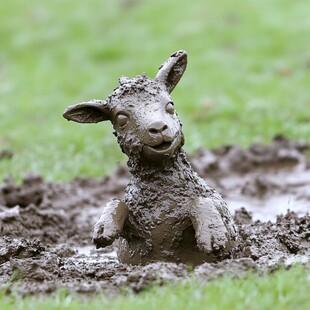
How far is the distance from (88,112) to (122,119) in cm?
36

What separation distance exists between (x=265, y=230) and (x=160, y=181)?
4.09 ft

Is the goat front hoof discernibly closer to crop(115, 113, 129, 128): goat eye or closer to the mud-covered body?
the mud-covered body

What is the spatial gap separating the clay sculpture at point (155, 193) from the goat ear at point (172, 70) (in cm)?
1

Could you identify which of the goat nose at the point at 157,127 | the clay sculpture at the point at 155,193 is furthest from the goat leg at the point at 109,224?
the goat nose at the point at 157,127

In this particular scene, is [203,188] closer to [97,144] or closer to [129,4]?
[97,144]

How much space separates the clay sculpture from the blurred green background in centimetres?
510

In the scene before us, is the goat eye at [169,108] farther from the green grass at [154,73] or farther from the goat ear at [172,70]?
the green grass at [154,73]

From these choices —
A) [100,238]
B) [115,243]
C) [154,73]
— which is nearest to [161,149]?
[100,238]

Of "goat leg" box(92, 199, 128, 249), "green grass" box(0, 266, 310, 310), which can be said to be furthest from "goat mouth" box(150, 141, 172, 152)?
"green grass" box(0, 266, 310, 310)

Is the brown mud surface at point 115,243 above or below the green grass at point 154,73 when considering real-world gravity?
below

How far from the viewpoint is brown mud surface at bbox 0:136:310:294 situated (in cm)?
463

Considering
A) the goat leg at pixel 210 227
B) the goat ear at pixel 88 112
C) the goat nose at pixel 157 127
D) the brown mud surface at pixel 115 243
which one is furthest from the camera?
the goat ear at pixel 88 112

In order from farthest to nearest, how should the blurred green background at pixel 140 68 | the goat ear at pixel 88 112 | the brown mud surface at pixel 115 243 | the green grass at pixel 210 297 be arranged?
the blurred green background at pixel 140 68 < the goat ear at pixel 88 112 < the brown mud surface at pixel 115 243 < the green grass at pixel 210 297

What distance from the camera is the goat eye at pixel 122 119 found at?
5223 mm
